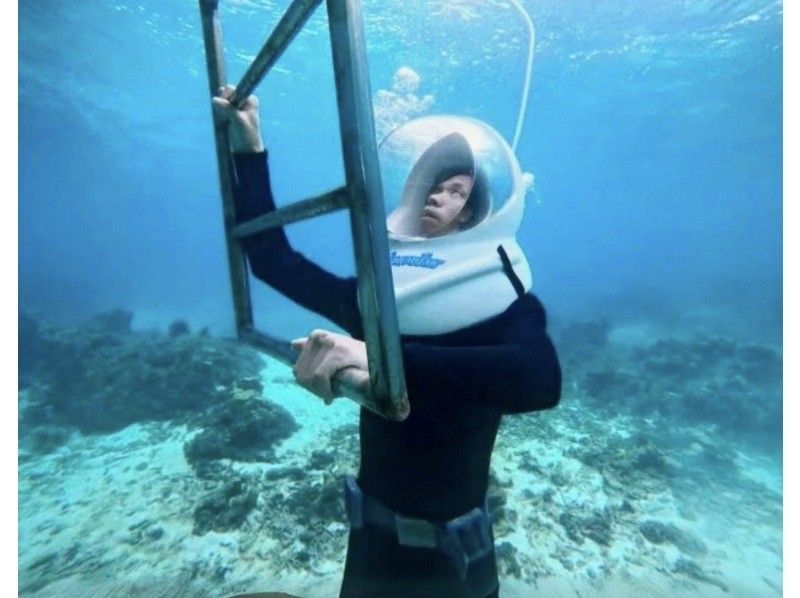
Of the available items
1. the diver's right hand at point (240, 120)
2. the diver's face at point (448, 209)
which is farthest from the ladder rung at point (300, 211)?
the diver's face at point (448, 209)

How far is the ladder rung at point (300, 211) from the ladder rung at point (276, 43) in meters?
0.41

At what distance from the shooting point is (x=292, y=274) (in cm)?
181

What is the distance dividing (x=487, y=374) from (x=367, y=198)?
0.50m

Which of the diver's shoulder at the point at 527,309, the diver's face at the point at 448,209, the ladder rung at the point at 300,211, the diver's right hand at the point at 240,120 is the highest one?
the diver's right hand at the point at 240,120

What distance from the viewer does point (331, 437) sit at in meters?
8.40

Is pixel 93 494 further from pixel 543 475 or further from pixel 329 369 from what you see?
pixel 329 369

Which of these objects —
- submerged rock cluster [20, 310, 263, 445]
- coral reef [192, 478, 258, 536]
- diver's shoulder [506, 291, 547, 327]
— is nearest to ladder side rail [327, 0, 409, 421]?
Answer: diver's shoulder [506, 291, 547, 327]

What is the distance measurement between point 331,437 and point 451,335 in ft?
24.6

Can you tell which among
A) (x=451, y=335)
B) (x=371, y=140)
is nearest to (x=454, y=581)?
(x=451, y=335)

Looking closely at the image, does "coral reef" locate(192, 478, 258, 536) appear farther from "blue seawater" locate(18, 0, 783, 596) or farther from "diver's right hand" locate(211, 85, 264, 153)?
"diver's right hand" locate(211, 85, 264, 153)

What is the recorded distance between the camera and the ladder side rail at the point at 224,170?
161cm

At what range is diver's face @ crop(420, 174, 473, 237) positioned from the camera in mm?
1652

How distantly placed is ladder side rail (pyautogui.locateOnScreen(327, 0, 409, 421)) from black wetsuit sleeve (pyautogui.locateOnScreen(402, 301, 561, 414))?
14 cm

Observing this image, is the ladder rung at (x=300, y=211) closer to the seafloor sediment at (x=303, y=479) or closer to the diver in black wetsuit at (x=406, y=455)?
the diver in black wetsuit at (x=406, y=455)
